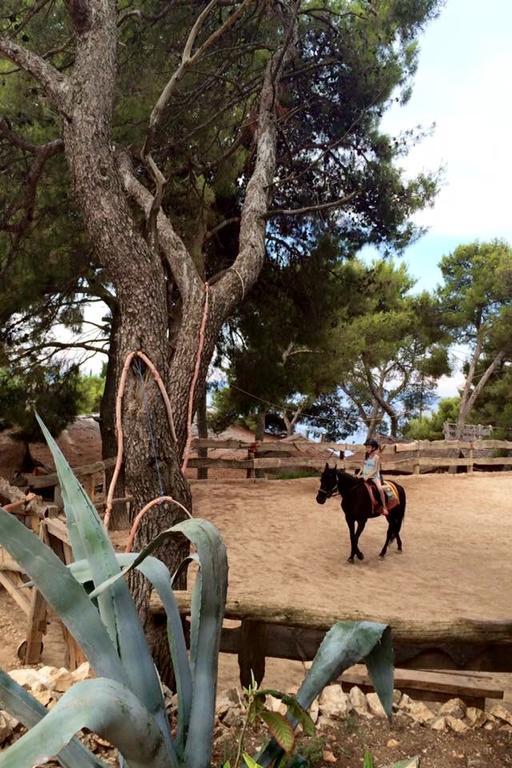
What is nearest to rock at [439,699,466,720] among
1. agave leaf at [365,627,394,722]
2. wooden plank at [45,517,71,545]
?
agave leaf at [365,627,394,722]

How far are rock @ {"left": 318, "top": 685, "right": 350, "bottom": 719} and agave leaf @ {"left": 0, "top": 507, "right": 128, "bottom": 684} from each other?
1.25m

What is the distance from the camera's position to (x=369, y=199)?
8570 millimetres

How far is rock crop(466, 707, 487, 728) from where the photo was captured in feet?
7.38

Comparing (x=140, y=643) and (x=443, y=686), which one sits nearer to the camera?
(x=140, y=643)

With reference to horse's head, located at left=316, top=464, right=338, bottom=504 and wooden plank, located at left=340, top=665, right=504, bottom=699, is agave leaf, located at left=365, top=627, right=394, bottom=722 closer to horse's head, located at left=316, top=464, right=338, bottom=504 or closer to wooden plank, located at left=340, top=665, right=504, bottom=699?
wooden plank, located at left=340, top=665, right=504, bottom=699

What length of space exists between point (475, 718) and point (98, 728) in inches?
75.1

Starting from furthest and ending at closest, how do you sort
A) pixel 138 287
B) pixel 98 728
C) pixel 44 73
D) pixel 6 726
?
pixel 44 73
pixel 138 287
pixel 6 726
pixel 98 728

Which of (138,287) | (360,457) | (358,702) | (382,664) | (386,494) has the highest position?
(138,287)

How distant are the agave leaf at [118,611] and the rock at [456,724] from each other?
133cm

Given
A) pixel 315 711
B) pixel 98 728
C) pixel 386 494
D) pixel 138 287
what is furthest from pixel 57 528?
pixel 386 494

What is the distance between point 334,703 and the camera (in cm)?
238

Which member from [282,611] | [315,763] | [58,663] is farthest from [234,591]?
[315,763]

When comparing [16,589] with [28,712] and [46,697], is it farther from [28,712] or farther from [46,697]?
[28,712]

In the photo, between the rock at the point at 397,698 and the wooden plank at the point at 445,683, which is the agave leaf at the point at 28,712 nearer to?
the rock at the point at 397,698
